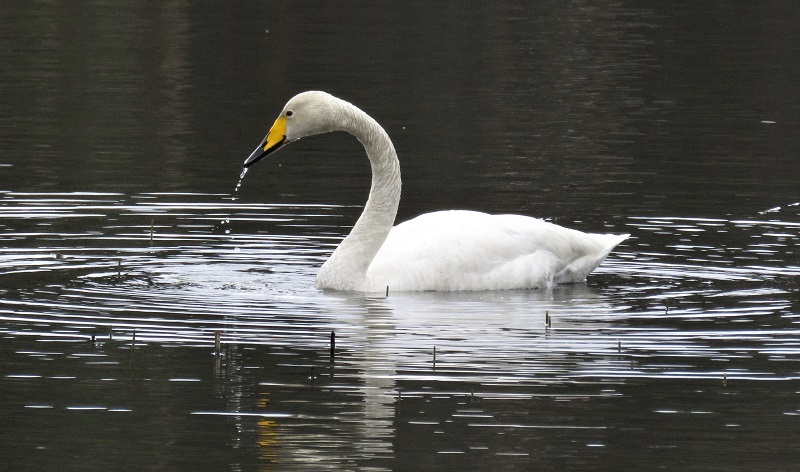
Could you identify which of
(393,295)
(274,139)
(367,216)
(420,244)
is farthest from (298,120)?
(393,295)

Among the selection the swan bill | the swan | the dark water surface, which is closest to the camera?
the dark water surface

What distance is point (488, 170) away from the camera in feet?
63.4

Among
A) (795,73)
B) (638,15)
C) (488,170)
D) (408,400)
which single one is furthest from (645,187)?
(638,15)

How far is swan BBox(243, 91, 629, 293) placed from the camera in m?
13.0

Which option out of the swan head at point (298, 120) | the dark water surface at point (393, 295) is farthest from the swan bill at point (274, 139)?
the dark water surface at point (393, 295)

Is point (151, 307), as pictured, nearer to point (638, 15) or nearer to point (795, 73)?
point (795, 73)

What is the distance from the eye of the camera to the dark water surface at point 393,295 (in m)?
8.71

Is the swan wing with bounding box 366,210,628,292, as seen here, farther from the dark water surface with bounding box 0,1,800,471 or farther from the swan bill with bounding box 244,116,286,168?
the swan bill with bounding box 244,116,286,168

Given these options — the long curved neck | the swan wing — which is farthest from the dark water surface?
the long curved neck

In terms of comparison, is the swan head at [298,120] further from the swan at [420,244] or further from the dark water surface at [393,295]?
the dark water surface at [393,295]

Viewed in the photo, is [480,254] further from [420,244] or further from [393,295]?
[393,295]

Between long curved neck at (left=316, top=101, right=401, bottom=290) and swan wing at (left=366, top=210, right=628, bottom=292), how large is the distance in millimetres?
111

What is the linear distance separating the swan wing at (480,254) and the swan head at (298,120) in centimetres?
114

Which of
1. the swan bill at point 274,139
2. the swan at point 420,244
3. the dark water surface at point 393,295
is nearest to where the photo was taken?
the dark water surface at point 393,295
